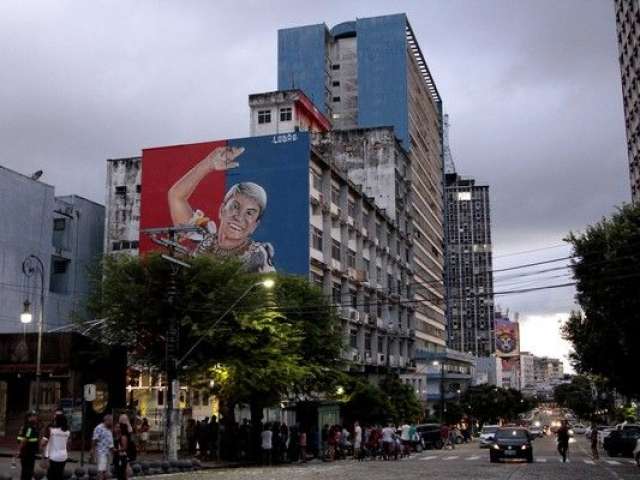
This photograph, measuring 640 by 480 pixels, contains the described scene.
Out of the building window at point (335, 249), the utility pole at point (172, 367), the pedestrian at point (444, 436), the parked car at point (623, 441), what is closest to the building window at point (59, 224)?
the building window at point (335, 249)

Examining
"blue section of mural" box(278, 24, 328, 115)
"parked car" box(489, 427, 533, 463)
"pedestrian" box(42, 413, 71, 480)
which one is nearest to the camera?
"pedestrian" box(42, 413, 71, 480)

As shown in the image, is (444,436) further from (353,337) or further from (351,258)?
(351,258)

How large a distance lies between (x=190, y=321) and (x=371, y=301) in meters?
42.7

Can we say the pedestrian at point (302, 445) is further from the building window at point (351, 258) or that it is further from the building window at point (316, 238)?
the building window at point (351, 258)

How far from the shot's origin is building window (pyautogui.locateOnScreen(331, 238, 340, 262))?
6688cm

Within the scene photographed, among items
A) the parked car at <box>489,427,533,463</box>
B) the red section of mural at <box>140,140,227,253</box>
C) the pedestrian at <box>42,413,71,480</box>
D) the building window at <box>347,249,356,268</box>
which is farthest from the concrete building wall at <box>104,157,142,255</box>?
the pedestrian at <box>42,413,71,480</box>

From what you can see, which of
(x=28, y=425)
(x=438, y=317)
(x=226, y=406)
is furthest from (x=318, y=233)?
(x=438, y=317)

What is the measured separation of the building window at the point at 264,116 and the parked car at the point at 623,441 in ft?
187

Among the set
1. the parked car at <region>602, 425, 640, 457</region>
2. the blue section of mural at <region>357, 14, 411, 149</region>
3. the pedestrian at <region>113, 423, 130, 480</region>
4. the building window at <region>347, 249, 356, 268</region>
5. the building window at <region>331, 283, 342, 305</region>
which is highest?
the blue section of mural at <region>357, 14, 411, 149</region>

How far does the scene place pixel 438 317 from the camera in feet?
A: 395

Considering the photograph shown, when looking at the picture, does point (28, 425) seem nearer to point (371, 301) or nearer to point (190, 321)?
point (190, 321)

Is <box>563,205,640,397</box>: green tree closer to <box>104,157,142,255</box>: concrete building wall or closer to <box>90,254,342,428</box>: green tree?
<box>90,254,342,428</box>: green tree

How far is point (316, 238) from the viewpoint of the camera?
209 ft

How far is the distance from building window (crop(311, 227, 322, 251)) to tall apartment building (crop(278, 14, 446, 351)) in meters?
39.0
